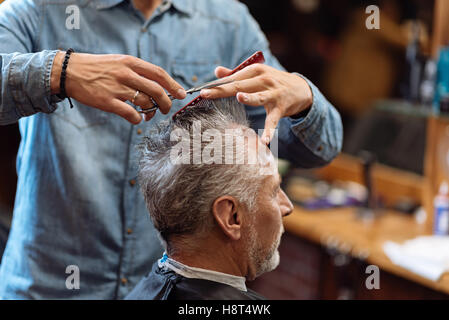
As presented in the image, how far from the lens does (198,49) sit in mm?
1502

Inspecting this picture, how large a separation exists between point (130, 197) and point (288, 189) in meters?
1.94

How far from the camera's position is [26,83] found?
110 cm

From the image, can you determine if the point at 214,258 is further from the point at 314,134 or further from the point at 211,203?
the point at 314,134

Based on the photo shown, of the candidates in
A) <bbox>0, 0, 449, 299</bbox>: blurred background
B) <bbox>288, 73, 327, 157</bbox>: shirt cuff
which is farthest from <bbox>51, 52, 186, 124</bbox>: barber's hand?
<bbox>0, 0, 449, 299</bbox>: blurred background

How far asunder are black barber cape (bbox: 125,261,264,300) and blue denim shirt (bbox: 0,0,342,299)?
107 mm

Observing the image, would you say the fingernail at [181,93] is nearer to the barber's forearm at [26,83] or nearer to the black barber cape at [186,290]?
the barber's forearm at [26,83]

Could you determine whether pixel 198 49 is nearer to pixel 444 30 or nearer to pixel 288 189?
pixel 444 30

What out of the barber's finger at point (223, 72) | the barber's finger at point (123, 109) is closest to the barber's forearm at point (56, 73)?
the barber's finger at point (123, 109)

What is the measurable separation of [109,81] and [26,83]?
18 cm

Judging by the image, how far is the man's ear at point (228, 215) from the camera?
129cm

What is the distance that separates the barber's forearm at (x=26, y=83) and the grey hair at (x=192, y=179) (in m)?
0.30

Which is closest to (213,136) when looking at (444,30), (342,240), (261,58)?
(261,58)

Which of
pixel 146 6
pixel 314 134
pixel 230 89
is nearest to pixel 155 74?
pixel 230 89

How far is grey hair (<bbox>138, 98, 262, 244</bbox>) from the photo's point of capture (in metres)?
1.28
